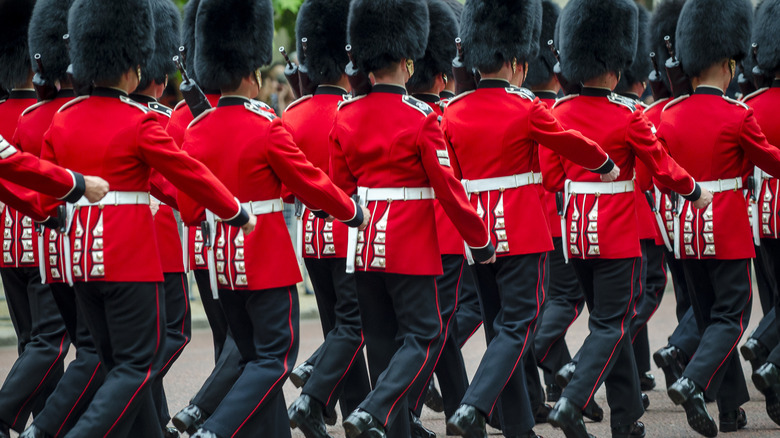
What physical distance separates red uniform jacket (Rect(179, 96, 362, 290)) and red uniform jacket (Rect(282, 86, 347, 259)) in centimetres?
92

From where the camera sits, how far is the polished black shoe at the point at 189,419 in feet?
16.7

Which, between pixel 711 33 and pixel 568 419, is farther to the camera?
pixel 711 33

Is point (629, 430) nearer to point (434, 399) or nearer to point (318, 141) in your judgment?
point (434, 399)

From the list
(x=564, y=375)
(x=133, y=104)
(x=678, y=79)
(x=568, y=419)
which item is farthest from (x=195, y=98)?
(x=678, y=79)

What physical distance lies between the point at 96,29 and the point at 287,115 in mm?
1512

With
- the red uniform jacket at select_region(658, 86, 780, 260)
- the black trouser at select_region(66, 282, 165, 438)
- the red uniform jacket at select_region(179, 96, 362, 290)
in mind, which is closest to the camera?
the black trouser at select_region(66, 282, 165, 438)

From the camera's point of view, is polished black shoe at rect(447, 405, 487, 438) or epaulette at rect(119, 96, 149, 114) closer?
epaulette at rect(119, 96, 149, 114)

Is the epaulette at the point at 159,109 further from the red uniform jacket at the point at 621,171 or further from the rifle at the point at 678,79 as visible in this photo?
the rifle at the point at 678,79

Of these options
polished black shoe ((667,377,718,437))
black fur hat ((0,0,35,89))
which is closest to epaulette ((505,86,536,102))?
polished black shoe ((667,377,718,437))

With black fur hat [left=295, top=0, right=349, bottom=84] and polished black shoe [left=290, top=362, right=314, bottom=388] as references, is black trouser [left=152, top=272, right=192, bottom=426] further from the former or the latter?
black fur hat [left=295, top=0, right=349, bottom=84]

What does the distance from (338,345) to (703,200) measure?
1.62m

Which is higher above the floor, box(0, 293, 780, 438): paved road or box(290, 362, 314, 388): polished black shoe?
box(290, 362, 314, 388): polished black shoe

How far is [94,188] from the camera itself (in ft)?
13.6

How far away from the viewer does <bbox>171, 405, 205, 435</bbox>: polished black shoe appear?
510cm
